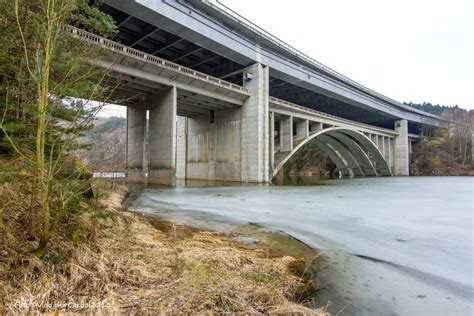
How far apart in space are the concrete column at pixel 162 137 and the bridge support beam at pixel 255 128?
7.49 metres

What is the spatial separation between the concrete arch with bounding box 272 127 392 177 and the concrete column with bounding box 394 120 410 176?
364 centimetres

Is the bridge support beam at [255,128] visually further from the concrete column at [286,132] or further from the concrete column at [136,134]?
the concrete column at [136,134]

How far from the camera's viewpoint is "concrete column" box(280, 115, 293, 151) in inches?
1198

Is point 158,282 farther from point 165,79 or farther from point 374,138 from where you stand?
point 374,138

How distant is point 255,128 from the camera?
2470 centimetres

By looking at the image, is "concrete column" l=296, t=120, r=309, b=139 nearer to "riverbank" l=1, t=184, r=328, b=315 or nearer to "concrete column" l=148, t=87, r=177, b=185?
"concrete column" l=148, t=87, r=177, b=185

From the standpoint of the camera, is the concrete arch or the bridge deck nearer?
the bridge deck

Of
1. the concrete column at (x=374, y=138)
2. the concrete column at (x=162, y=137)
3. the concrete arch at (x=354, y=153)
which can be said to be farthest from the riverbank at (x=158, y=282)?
the concrete column at (x=374, y=138)

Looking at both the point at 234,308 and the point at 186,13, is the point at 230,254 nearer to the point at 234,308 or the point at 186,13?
the point at 234,308

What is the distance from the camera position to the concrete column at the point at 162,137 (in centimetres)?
2027

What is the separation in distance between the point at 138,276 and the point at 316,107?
46850 mm

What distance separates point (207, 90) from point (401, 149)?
42777 millimetres

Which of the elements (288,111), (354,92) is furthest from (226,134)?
(354,92)

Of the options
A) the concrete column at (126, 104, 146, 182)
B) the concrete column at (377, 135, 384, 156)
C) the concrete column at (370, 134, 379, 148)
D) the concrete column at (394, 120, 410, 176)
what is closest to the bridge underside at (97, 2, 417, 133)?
the concrete column at (126, 104, 146, 182)
